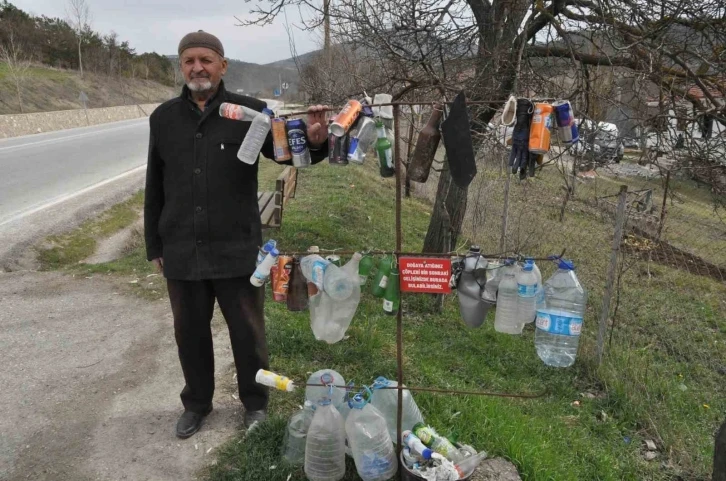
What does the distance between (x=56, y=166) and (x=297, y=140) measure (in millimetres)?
11772

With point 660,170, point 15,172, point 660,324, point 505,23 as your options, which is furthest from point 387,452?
point 15,172

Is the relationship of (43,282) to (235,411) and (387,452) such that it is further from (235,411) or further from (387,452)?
(387,452)

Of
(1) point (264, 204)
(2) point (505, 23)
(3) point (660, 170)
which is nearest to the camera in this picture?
(3) point (660, 170)

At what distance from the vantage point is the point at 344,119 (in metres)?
1.99

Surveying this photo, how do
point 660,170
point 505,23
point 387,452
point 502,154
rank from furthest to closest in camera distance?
point 502,154, point 505,23, point 660,170, point 387,452

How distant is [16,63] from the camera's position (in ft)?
101

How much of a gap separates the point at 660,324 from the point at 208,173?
5300mm

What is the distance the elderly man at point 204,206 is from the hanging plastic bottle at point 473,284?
0.82 m

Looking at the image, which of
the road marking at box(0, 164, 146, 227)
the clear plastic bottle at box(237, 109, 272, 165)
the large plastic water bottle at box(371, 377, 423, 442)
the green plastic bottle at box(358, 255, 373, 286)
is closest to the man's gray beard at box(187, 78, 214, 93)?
the clear plastic bottle at box(237, 109, 272, 165)

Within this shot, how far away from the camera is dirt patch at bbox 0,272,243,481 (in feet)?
8.76

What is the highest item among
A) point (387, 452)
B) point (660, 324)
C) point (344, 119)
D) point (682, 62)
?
point (682, 62)

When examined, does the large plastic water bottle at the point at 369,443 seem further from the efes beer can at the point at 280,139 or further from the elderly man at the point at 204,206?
the efes beer can at the point at 280,139

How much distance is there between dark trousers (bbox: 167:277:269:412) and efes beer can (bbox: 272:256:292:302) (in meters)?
0.41

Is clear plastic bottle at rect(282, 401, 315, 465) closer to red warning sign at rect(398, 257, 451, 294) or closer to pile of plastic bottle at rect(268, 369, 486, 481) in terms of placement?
pile of plastic bottle at rect(268, 369, 486, 481)
